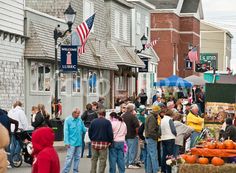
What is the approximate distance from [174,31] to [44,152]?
66506 mm

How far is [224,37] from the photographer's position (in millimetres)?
108438

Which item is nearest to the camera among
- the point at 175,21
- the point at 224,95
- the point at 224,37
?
the point at 224,95

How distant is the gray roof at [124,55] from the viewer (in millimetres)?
45781

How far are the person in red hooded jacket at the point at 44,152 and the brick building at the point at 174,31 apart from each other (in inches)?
2510

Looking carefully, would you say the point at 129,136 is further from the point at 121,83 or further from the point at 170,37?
the point at 170,37

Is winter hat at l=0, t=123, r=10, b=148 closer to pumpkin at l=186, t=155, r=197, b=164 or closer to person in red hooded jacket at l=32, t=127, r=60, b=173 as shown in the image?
person in red hooded jacket at l=32, t=127, r=60, b=173

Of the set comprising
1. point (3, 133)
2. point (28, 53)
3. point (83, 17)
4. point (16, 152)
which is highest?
point (83, 17)

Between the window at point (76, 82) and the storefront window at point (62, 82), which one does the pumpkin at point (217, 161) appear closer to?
the storefront window at point (62, 82)

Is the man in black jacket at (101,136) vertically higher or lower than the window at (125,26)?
lower

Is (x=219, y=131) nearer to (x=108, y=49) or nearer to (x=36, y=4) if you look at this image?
(x=36, y=4)

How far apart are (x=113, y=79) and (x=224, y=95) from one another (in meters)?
24.0

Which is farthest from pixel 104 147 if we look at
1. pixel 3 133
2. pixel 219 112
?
pixel 3 133

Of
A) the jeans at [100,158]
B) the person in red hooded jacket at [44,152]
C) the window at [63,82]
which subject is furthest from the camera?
the window at [63,82]

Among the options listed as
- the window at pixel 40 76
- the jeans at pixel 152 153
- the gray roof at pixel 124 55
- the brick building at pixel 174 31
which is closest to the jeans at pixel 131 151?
the jeans at pixel 152 153
